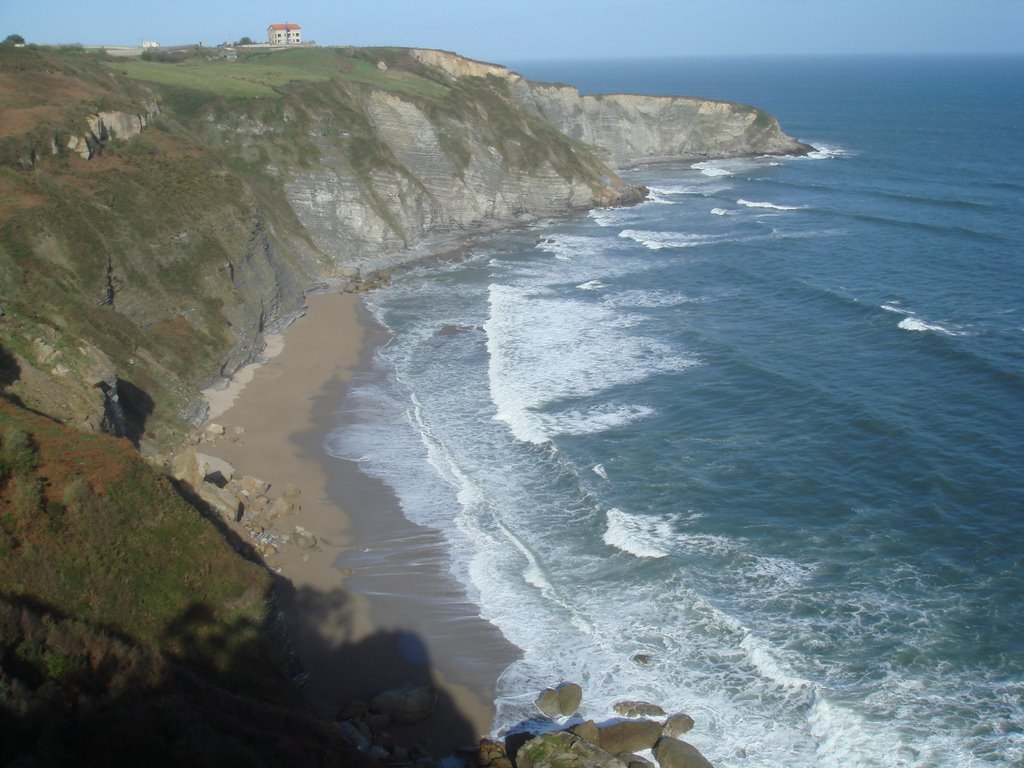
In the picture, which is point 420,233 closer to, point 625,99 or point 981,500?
point 981,500

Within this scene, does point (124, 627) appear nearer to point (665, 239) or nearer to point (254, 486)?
point (254, 486)

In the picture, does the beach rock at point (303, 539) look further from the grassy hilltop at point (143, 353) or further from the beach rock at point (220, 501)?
the grassy hilltop at point (143, 353)

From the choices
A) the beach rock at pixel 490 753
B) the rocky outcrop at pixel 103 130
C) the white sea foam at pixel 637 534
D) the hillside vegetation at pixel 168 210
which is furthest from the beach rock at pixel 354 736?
the rocky outcrop at pixel 103 130

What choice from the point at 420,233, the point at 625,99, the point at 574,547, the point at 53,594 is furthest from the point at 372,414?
the point at 625,99

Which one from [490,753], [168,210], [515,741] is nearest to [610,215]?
[168,210]

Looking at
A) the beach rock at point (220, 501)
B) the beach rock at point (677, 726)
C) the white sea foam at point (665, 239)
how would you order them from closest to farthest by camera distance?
1. the beach rock at point (677, 726)
2. the beach rock at point (220, 501)
3. the white sea foam at point (665, 239)

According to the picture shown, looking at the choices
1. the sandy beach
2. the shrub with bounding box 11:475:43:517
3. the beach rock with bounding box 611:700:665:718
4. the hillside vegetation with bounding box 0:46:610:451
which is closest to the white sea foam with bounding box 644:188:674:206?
the hillside vegetation with bounding box 0:46:610:451
